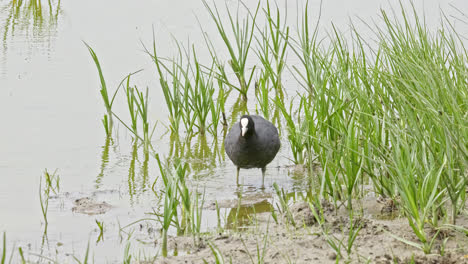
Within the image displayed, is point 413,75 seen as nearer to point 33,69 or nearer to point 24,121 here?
point 24,121

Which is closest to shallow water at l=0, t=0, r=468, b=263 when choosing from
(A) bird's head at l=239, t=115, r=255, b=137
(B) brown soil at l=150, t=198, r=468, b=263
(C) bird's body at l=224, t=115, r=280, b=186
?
(C) bird's body at l=224, t=115, r=280, b=186

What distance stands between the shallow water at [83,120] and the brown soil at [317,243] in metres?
0.50

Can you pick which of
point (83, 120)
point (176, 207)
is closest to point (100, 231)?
point (176, 207)

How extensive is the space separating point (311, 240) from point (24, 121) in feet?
13.9

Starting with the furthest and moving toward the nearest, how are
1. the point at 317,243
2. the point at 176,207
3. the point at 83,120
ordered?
the point at 83,120
the point at 176,207
the point at 317,243

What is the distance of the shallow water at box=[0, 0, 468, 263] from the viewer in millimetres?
5891

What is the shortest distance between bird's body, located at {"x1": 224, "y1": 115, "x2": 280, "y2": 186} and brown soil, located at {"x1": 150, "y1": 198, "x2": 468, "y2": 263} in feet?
4.88

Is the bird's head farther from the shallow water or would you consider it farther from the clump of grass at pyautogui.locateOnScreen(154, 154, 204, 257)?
the clump of grass at pyautogui.locateOnScreen(154, 154, 204, 257)

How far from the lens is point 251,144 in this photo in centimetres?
691

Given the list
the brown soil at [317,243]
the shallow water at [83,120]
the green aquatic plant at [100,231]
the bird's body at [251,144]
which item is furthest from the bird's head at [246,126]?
the green aquatic plant at [100,231]

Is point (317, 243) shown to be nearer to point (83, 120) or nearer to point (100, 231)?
point (100, 231)

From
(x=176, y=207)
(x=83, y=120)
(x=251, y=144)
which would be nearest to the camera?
(x=176, y=207)

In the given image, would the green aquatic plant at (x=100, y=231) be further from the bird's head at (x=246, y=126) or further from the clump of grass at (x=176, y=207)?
the bird's head at (x=246, y=126)

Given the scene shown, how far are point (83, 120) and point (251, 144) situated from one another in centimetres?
216
